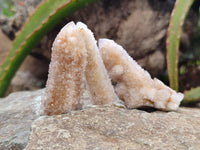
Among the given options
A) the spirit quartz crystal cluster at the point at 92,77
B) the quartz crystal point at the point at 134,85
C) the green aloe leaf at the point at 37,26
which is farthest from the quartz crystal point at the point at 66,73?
the green aloe leaf at the point at 37,26

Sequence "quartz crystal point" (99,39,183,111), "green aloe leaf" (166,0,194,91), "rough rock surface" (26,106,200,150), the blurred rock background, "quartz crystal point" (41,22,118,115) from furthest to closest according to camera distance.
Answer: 1. the blurred rock background
2. "green aloe leaf" (166,0,194,91)
3. "quartz crystal point" (99,39,183,111)
4. "quartz crystal point" (41,22,118,115)
5. "rough rock surface" (26,106,200,150)

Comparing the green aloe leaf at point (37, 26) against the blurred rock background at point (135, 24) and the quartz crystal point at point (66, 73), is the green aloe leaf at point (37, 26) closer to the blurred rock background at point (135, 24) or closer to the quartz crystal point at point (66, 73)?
the blurred rock background at point (135, 24)

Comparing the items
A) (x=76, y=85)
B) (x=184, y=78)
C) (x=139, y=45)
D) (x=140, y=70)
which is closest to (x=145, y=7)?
(x=139, y=45)

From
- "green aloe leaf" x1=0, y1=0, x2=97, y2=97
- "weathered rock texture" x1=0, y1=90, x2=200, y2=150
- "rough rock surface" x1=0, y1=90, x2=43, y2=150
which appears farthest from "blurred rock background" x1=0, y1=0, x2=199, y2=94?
"weathered rock texture" x1=0, y1=90, x2=200, y2=150

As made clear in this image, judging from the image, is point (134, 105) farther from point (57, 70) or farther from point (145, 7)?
point (145, 7)

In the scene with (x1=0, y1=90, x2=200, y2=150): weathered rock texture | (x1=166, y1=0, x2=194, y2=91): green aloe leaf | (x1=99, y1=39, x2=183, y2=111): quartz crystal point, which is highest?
(x1=166, y1=0, x2=194, y2=91): green aloe leaf

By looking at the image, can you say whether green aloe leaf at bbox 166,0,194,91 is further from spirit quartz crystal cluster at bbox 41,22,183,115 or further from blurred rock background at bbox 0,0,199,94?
spirit quartz crystal cluster at bbox 41,22,183,115

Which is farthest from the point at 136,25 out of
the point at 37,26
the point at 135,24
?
the point at 37,26

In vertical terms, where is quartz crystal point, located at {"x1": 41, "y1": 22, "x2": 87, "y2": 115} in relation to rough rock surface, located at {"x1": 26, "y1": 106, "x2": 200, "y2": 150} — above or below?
above
